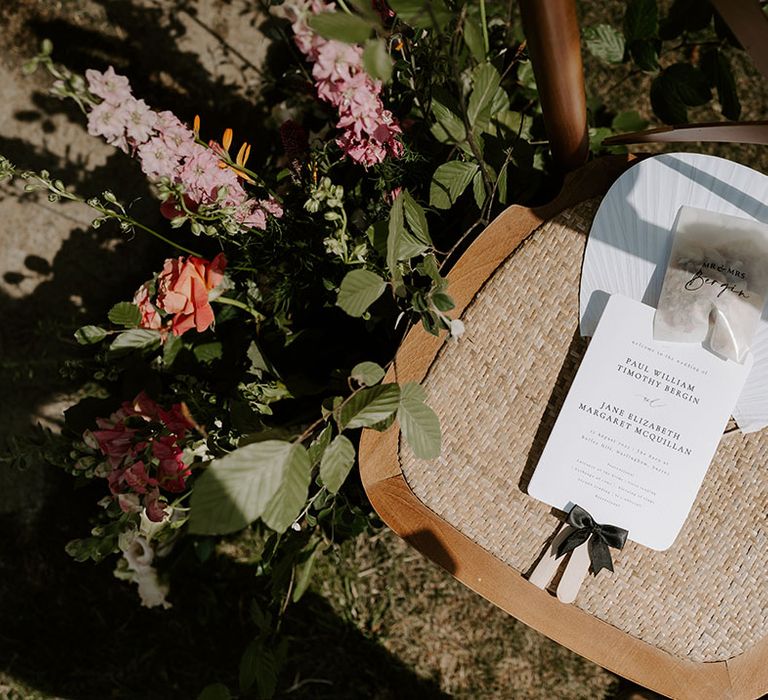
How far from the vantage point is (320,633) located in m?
1.48

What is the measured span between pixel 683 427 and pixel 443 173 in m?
0.45

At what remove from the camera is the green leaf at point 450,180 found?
86 centimetres

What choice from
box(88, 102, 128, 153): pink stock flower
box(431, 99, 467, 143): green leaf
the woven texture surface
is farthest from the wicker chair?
box(88, 102, 128, 153): pink stock flower

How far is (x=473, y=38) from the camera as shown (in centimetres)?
64

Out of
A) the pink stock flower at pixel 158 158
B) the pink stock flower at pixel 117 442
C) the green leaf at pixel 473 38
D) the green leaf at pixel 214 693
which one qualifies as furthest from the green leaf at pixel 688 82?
the green leaf at pixel 214 693

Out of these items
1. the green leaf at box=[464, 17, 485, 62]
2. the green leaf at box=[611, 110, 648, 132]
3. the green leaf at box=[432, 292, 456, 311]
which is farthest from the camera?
the green leaf at box=[611, 110, 648, 132]

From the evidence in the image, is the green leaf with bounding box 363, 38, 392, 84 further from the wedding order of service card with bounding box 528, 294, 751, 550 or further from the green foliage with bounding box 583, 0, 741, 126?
the green foliage with bounding box 583, 0, 741, 126

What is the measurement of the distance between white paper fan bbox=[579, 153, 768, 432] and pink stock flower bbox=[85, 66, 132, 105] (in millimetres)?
587

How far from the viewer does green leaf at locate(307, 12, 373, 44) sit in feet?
1.70

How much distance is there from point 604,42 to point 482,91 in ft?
1.55

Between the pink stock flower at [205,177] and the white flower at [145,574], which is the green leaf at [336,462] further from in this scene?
the white flower at [145,574]

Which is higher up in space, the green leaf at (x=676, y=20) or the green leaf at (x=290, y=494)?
the green leaf at (x=676, y=20)

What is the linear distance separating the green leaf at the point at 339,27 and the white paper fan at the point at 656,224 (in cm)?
45

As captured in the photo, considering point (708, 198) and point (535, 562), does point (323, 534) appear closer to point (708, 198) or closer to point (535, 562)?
point (535, 562)
